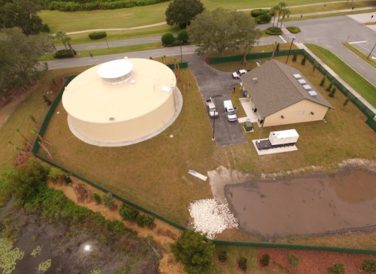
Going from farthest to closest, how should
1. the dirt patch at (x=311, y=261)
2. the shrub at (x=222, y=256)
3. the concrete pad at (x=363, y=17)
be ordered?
the concrete pad at (x=363, y=17) < the shrub at (x=222, y=256) < the dirt patch at (x=311, y=261)

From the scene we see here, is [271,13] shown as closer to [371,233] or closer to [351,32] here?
[351,32]

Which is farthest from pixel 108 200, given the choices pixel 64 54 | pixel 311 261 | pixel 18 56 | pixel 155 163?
pixel 64 54

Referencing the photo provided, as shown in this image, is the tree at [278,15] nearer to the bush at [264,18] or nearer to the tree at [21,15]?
the bush at [264,18]

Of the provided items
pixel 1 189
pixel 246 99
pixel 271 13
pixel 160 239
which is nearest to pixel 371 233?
pixel 160 239

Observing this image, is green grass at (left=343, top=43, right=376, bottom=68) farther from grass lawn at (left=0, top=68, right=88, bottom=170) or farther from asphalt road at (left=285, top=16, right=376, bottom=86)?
grass lawn at (left=0, top=68, right=88, bottom=170)

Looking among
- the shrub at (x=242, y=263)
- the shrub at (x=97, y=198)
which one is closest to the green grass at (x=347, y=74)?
the shrub at (x=242, y=263)

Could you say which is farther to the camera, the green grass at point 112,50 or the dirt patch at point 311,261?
the green grass at point 112,50
